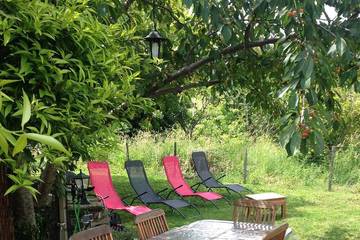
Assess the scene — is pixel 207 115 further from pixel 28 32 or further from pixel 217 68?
pixel 28 32

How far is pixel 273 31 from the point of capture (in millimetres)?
5805

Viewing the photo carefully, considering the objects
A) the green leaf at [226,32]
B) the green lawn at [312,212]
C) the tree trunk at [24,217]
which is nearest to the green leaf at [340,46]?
the green leaf at [226,32]

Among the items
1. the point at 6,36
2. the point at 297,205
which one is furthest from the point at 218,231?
the point at 297,205

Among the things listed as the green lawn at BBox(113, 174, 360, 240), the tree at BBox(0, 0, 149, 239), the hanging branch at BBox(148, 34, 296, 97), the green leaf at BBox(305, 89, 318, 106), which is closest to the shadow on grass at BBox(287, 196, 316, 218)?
the green lawn at BBox(113, 174, 360, 240)

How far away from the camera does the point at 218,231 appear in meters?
4.36

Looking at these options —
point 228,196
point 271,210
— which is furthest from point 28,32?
point 228,196

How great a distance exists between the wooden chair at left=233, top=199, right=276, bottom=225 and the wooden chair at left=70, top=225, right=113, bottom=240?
1.62 m

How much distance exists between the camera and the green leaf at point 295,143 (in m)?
2.44

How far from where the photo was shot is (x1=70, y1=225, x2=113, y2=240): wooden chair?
→ 312cm

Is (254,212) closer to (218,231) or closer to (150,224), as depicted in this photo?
(218,231)

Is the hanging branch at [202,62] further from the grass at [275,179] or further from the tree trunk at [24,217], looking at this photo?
the grass at [275,179]

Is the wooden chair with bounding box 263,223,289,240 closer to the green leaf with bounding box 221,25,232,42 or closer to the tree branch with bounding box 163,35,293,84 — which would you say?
the green leaf with bounding box 221,25,232,42

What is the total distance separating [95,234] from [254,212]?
6.29 feet

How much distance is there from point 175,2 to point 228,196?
15.5 feet
